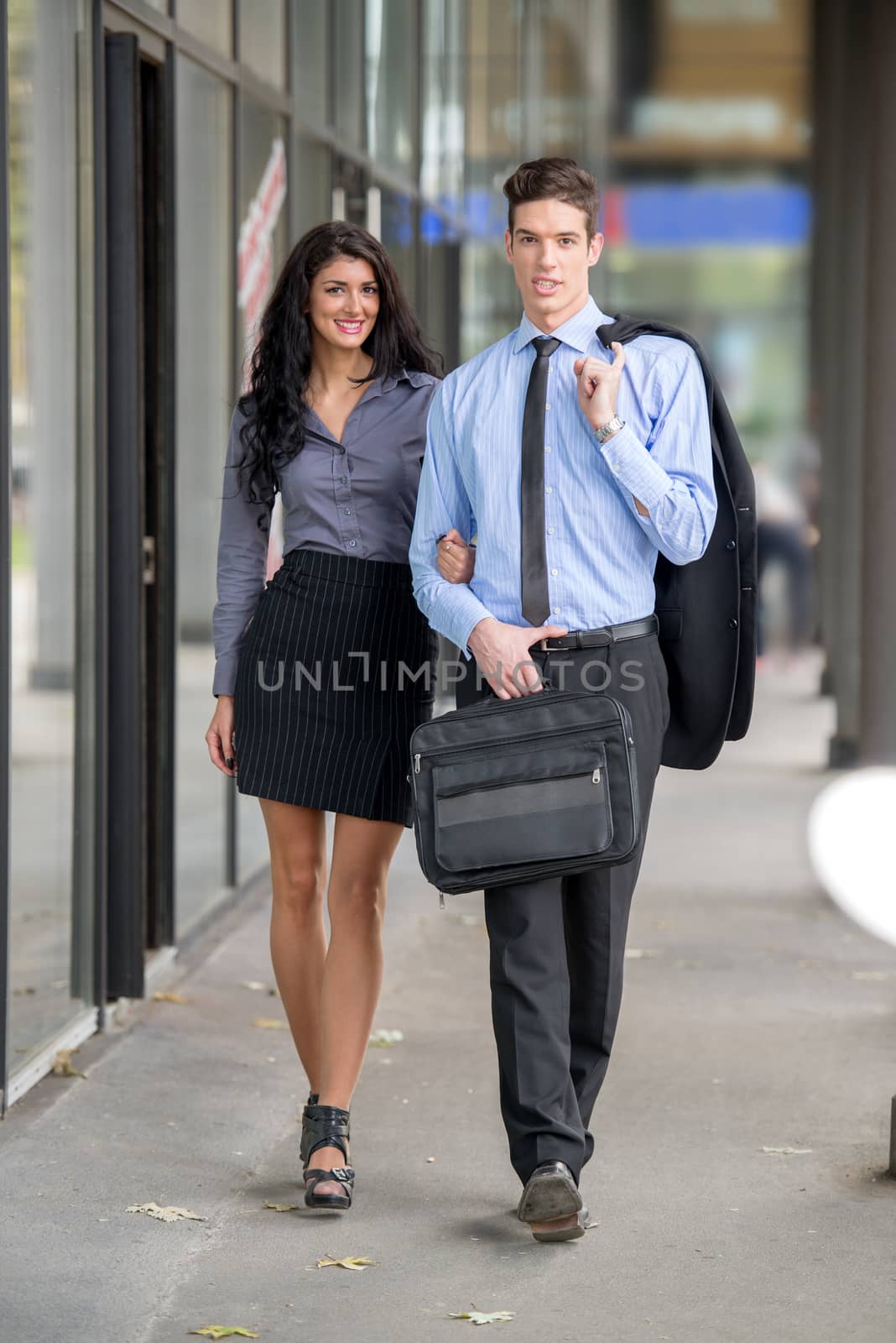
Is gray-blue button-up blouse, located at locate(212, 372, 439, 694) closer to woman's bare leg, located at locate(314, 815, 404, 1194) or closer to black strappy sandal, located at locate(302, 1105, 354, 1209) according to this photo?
woman's bare leg, located at locate(314, 815, 404, 1194)

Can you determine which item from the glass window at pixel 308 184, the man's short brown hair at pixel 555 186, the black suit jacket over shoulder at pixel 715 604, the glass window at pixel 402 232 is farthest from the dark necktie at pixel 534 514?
the glass window at pixel 402 232

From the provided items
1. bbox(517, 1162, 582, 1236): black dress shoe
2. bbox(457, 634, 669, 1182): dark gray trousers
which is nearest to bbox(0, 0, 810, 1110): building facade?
bbox(457, 634, 669, 1182): dark gray trousers

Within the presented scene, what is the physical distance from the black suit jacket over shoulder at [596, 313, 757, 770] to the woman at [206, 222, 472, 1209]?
54 cm

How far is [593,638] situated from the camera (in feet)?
11.9

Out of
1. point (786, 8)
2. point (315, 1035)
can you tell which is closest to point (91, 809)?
point (315, 1035)

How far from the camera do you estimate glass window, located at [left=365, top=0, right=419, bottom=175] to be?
30.7 feet

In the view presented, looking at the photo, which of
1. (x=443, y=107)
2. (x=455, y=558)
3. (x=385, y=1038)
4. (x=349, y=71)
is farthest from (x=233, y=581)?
(x=443, y=107)

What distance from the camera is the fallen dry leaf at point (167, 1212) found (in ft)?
12.9

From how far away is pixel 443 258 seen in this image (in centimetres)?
1198

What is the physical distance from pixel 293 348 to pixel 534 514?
704 millimetres

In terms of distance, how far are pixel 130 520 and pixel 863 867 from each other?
3927 mm

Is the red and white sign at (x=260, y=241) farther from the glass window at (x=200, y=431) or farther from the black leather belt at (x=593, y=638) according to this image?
the black leather belt at (x=593, y=638)

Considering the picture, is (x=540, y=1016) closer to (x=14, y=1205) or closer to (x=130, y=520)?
(x=14, y=1205)

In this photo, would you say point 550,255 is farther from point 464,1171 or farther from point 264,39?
point 264,39
